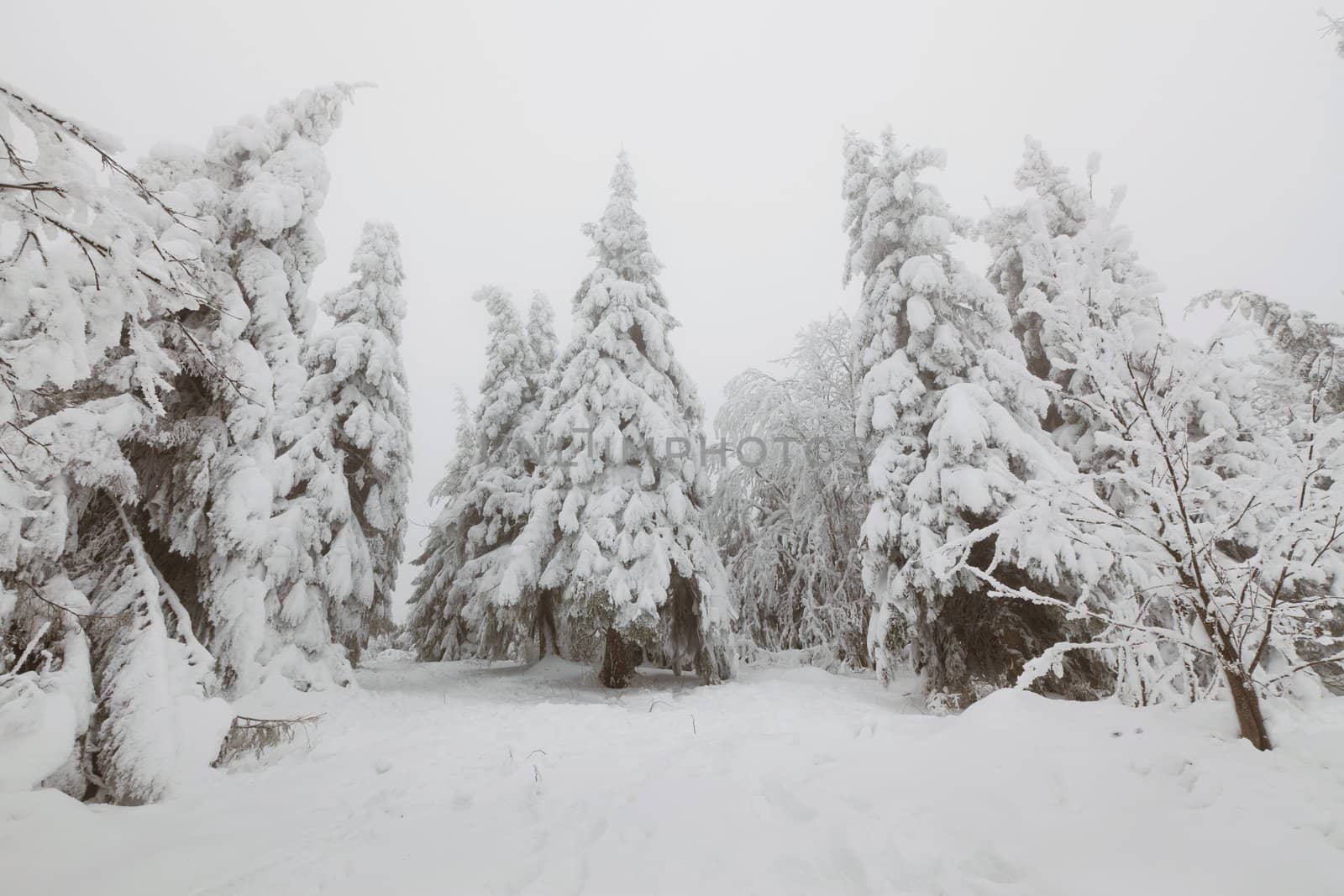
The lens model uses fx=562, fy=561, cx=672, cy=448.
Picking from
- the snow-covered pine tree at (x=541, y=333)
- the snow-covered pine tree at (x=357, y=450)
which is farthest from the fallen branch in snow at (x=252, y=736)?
the snow-covered pine tree at (x=541, y=333)

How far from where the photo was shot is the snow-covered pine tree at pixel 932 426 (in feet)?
26.5

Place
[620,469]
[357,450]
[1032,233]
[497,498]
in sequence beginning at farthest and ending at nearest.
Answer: [497,498] → [357,450] → [620,469] → [1032,233]

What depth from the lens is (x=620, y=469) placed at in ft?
38.5

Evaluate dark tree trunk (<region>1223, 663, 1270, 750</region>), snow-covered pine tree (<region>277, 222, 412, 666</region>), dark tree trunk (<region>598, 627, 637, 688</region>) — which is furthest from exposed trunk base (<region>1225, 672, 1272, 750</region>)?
snow-covered pine tree (<region>277, 222, 412, 666</region>)

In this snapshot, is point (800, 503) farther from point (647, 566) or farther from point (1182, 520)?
point (1182, 520)

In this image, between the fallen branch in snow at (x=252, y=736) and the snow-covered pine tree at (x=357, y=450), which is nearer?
the fallen branch in snow at (x=252, y=736)

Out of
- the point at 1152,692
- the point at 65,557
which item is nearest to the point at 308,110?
the point at 65,557

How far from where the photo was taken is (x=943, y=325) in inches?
368

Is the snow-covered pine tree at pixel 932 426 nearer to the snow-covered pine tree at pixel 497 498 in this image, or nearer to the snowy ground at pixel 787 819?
the snowy ground at pixel 787 819

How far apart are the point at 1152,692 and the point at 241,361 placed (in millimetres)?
9212

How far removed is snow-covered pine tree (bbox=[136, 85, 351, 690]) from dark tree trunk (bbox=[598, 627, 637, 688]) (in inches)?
222

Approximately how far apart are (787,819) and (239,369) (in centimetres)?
734

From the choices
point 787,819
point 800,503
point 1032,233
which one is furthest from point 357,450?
point 1032,233

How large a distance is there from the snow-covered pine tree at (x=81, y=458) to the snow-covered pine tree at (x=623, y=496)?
19.2ft
